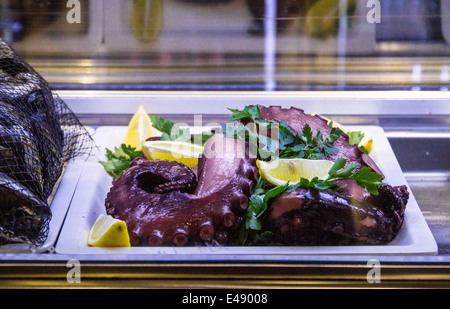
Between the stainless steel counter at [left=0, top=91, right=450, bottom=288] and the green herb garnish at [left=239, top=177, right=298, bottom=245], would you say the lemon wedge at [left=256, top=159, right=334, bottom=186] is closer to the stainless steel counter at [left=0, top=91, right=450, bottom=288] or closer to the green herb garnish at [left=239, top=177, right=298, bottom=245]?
the green herb garnish at [left=239, top=177, right=298, bottom=245]

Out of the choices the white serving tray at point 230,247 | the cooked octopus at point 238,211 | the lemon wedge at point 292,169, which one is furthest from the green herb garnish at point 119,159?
the lemon wedge at point 292,169

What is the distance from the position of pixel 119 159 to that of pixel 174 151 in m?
0.20

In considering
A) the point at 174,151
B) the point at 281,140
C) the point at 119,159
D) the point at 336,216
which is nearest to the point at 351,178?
the point at 336,216

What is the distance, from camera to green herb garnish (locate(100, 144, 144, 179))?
151 cm

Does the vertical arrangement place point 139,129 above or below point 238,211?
above

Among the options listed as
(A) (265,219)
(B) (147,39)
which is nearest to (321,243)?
(A) (265,219)

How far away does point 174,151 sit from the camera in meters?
1.45

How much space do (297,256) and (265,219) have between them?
20 cm

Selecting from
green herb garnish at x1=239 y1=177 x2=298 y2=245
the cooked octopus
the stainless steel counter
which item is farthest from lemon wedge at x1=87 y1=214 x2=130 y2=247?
green herb garnish at x1=239 y1=177 x2=298 y2=245

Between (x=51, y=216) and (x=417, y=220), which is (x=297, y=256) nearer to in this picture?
(x=417, y=220)

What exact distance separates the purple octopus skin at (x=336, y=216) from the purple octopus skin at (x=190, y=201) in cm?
9

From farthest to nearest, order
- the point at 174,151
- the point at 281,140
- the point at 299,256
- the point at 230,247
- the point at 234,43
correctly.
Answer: the point at 234,43 < the point at 174,151 < the point at 281,140 < the point at 230,247 < the point at 299,256

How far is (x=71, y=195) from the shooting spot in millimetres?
1375

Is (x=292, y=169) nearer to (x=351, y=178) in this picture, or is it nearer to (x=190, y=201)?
(x=351, y=178)
